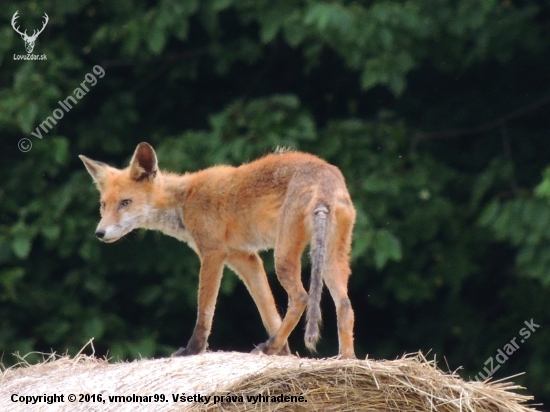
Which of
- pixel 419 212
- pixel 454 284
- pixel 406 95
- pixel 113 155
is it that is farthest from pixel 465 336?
pixel 113 155

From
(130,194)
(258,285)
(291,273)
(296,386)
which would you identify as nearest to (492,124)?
(258,285)

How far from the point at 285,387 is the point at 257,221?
59.5 inches

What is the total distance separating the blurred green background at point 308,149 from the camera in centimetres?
965

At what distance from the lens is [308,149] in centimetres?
1008

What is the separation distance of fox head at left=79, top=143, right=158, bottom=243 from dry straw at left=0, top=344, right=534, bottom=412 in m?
1.74

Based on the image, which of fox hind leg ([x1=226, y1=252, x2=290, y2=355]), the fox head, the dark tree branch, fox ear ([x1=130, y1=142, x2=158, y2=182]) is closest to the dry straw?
fox hind leg ([x1=226, y1=252, x2=290, y2=355])

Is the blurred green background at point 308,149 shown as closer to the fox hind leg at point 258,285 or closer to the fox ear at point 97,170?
the fox ear at point 97,170

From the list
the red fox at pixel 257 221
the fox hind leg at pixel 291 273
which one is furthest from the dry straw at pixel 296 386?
the fox hind leg at pixel 291 273

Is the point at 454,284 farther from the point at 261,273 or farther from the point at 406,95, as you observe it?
the point at 261,273

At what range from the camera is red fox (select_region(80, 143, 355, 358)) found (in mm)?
5902

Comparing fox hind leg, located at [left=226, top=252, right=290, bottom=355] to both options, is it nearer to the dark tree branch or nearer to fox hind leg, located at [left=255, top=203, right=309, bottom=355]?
fox hind leg, located at [left=255, top=203, right=309, bottom=355]

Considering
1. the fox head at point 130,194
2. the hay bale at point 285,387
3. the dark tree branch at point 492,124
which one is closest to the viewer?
the hay bale at point 285,387

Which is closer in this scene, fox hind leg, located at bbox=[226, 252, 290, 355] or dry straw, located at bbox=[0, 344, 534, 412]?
dry straw, located at bbox=[0, 344, 534, 412]

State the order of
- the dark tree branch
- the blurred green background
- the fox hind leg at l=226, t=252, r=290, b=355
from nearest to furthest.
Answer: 1. the fox hind leg at l=226, t=252, r=290, b=355
2. the blurred green background
3. the dark tree branch
